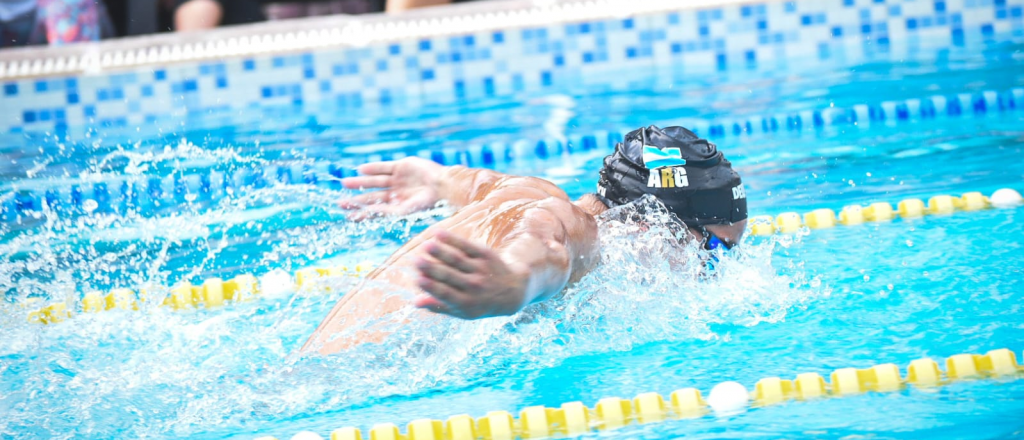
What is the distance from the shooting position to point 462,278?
1.71 metres

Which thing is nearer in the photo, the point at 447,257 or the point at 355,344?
the point at 447,257

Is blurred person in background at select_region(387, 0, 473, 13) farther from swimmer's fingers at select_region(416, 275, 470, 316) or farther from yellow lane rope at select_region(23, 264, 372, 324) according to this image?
swimmer's fingers at select_region(416, 275, 470, 316)

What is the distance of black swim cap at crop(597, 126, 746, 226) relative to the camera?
250 cm

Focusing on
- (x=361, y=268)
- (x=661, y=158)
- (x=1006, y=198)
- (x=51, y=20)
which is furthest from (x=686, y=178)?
(x=51, y=20)

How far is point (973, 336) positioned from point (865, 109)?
9.39ft

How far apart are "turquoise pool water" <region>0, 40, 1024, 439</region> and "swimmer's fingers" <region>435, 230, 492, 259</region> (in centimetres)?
53

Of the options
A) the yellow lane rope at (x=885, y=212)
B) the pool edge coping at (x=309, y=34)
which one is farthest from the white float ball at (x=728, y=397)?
the pool edge coping at (x=309, y=34)

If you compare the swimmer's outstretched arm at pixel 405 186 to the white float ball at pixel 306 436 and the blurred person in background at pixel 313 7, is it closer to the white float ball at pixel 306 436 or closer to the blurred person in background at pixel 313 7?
the white float ball at pixel 306 436

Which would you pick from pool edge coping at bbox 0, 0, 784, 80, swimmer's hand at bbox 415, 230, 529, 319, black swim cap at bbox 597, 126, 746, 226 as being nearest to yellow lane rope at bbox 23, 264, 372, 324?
black swim cap at bbox 597, 126, 746, 226

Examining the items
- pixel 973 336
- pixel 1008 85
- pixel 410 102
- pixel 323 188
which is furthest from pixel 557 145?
pixel 973 336

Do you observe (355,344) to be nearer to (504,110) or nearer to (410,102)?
(504,110)

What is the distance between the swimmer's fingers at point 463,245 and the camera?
1699 mm

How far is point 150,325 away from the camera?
285 centimetres

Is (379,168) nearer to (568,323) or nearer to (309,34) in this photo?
(568,323)
